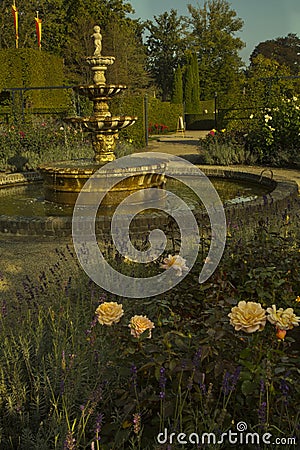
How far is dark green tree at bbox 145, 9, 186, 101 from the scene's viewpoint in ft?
183

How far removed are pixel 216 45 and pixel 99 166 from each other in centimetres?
4563

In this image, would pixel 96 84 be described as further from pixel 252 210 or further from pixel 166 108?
pixel 166 108

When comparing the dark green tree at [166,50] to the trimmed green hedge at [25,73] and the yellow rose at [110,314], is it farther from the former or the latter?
the yellow rose at [110,314]

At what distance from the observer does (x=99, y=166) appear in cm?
828

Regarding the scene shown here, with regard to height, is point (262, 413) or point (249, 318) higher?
point (249, 318)

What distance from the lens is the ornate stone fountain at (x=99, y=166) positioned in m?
7.60

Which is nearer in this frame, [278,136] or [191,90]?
[278,136]

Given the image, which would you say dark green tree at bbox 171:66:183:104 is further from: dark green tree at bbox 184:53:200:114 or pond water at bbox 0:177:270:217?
pond water at bbox 0:177:270:217

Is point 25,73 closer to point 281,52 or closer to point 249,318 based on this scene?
point 249,318

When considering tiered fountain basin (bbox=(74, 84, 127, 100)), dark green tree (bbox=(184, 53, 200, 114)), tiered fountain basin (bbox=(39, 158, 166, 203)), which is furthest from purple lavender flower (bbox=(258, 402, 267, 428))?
dark green tree (bbox=(184, 53, 200, 114))

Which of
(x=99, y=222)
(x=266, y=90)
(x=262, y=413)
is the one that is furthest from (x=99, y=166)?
(x=266, y=90)

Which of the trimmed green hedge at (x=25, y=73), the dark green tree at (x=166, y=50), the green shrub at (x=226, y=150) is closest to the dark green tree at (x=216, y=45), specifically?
the dark green tree at (x=166, y=50)

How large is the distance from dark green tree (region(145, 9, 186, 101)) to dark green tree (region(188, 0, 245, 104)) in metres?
2.07

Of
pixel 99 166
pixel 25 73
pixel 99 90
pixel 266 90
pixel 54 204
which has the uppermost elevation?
pixel 25 73
